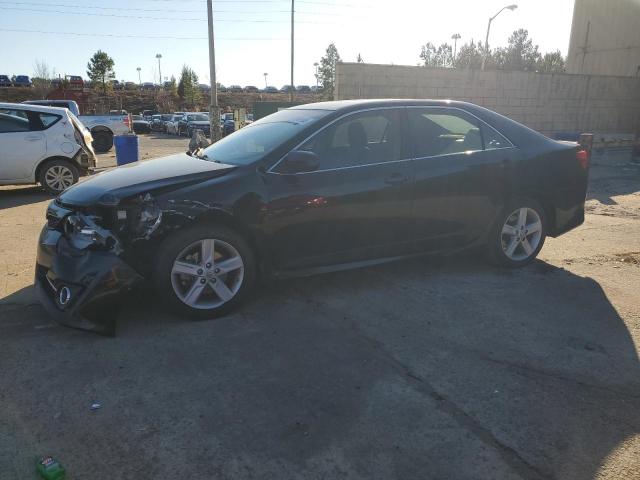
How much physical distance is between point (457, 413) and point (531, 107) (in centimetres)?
1837

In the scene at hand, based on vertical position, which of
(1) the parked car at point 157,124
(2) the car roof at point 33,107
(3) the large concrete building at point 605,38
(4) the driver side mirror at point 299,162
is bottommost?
(1) the parked car at point 157,124

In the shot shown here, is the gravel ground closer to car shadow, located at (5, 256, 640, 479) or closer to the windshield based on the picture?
car shadow, located at (5, 256, 640, 479)

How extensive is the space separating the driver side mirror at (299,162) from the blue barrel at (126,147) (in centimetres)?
1133

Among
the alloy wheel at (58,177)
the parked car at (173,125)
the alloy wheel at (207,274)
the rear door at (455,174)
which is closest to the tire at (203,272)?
the alloy wheel at (207,274)

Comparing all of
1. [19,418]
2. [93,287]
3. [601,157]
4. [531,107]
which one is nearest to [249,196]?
[93,287]

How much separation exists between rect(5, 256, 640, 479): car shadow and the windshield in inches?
47.1

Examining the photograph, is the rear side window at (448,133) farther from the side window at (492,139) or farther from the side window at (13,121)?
the side window at (13,121)

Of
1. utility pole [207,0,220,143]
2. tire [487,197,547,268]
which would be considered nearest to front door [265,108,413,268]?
tire [487,197,547,268]

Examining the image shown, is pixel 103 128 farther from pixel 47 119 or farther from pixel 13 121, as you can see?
pixel 13 121

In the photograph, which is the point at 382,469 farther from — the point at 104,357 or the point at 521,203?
the point at 521,203

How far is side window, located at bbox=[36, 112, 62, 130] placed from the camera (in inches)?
371

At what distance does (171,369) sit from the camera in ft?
10.7

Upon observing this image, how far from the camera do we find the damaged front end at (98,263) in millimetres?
3572

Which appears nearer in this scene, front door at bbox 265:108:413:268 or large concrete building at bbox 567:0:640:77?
front door at bbox 265:108:413:268
